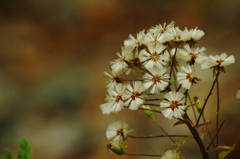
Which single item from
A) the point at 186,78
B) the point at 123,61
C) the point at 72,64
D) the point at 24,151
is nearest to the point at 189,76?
the point at 186,78

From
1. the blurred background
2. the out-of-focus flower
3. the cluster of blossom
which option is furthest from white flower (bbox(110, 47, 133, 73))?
the blurred background

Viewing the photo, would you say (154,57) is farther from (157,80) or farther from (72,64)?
A: (72,64)

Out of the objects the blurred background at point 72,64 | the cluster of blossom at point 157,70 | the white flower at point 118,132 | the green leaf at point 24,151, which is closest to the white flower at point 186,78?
the cluster of blossom at point 157,70

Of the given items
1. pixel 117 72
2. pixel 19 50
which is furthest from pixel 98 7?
pixel 117 72

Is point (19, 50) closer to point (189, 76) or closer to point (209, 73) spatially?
point (209, 73)

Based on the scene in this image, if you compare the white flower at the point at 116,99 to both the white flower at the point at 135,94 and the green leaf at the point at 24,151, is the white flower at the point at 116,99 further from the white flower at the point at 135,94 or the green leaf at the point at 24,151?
the green leaf at the point at 24,151
